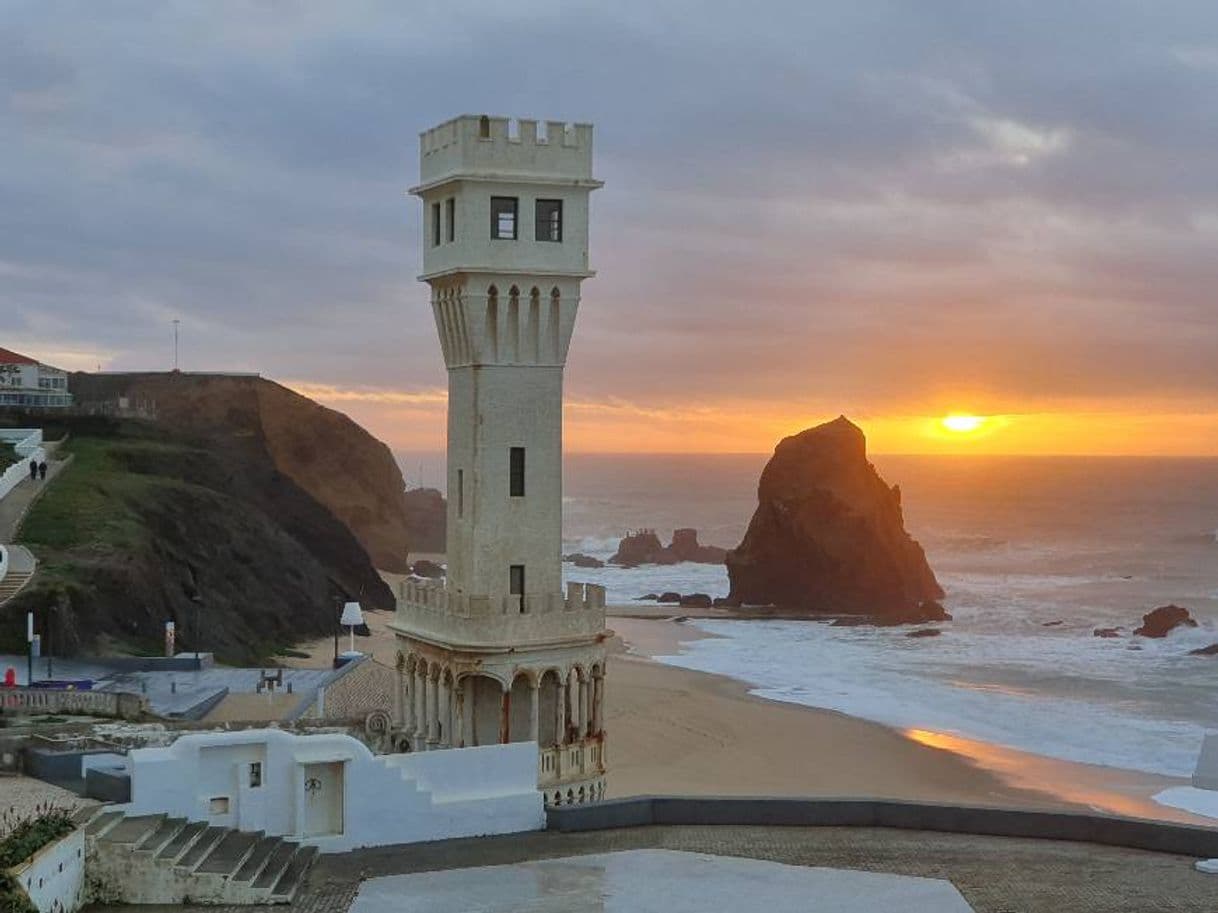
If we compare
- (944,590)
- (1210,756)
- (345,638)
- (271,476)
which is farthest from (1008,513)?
(1210,756)

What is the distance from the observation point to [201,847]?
64.8ft

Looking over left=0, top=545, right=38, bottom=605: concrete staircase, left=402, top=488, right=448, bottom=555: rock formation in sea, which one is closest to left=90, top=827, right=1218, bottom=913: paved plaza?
left=0, top=545, right=38, bottom=605: concrete staircase

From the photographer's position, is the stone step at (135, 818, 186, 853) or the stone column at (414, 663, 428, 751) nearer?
the stone step at (135, 818, 186, 853)

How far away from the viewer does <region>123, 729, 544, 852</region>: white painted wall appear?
20.3 metres

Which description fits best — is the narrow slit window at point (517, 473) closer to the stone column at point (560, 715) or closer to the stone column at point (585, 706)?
the stone column at point (560, 715)

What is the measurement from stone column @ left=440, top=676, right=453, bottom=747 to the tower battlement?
7.39 meters

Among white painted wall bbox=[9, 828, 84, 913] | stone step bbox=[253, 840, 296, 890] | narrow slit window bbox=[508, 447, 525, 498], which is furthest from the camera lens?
narrow slit window bbox=[508, 447, 525, 498]

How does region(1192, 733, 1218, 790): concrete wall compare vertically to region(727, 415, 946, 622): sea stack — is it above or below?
below

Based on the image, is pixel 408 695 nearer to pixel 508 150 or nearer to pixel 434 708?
pixel 434 708

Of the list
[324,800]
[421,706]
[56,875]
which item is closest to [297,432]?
[421,706]

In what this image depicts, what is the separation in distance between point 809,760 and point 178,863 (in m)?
25.3

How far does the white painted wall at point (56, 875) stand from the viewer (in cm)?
1678

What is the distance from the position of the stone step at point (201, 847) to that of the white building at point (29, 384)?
185 feet

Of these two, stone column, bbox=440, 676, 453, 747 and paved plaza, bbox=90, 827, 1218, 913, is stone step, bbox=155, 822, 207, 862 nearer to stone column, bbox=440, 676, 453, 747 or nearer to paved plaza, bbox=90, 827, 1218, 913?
paved plaza, bbox=90, 827, 1218, 913
